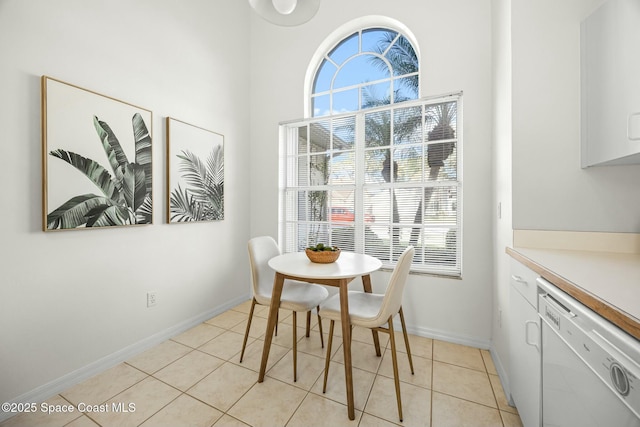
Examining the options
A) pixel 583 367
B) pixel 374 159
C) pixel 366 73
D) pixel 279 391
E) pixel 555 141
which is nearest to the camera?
pixel 583 367

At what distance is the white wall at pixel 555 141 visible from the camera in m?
1.36

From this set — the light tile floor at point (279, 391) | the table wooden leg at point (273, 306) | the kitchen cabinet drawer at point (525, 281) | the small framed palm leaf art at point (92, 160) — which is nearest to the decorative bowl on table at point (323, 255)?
the table wooden leg at point (273, 306)

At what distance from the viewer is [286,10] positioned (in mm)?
1358

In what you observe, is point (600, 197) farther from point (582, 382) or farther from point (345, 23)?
point (345, 23)

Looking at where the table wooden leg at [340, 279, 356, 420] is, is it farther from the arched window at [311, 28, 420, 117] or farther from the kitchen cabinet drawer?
the arched window at [311, 28, 420, 117]

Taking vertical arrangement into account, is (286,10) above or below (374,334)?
above

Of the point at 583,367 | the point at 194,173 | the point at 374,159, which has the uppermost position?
the point at 374,159

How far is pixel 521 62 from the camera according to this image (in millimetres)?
1483

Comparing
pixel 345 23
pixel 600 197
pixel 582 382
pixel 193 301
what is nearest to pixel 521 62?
pixel 600 197

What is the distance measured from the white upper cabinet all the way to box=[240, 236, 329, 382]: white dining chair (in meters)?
1.80

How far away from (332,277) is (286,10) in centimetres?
149

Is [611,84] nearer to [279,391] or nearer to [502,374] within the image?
[502,374]

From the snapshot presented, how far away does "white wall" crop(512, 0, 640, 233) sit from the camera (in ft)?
4.46

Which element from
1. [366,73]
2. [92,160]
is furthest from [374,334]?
[366,73]
